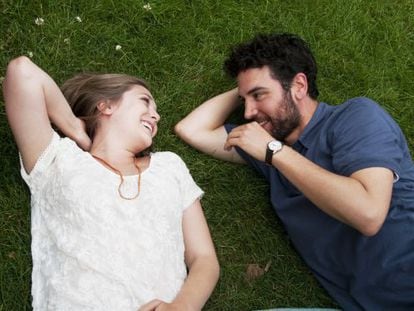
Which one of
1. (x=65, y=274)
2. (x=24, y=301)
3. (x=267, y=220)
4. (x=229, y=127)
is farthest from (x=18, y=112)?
(x=267, y=220)

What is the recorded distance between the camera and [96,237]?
3.25 m

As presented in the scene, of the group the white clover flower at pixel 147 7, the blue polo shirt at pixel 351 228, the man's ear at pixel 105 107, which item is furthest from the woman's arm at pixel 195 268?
the white clover flower at pixel 147 7

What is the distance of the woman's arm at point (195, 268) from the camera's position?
3244mm

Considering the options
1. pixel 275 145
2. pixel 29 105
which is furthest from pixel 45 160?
pixel 275 145

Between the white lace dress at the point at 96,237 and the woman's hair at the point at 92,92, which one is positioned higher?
the woman's hair at the point at 92,92

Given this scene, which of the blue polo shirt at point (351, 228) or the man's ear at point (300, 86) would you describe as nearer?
the blue polo shirt at point (351, 228)

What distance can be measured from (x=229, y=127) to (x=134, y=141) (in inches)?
39.0

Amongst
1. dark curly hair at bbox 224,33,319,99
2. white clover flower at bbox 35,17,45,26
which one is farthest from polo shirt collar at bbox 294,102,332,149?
white clover flower at bbox 35,17,45,26

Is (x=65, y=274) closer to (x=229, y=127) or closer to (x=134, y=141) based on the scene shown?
(x=134, y=141)

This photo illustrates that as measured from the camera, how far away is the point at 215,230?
426cm

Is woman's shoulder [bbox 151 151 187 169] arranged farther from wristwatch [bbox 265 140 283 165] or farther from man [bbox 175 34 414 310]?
wristwatch [bbox 265 140 283 165]

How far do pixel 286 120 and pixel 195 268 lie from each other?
1297 millimetres

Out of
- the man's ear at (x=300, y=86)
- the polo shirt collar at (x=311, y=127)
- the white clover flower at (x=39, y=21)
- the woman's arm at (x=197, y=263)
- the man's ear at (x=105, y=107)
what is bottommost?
the woman's arm at (x=197, y=263)

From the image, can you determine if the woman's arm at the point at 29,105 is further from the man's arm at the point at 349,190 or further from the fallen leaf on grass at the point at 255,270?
the fallen leaf on grass at the point at 255,270
